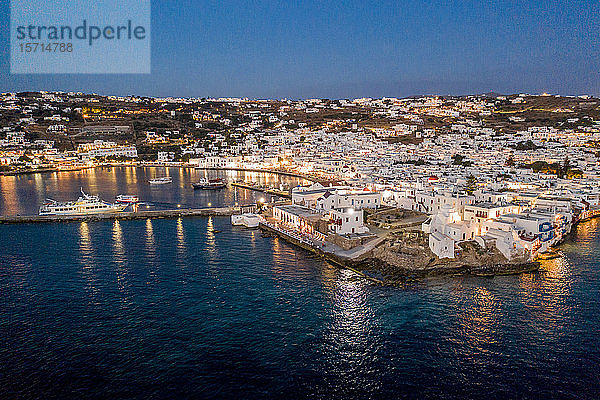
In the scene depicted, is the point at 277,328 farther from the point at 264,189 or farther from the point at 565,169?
the point at 565,169

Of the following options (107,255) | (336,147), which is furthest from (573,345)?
(336,147)

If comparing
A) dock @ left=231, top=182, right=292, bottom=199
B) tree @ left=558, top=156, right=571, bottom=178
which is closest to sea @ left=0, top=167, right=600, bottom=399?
dock @ left=231, top=182, right=292, bottom=199

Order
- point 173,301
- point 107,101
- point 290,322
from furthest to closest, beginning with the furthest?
point 107,101 < point 173,301 < point 290,322

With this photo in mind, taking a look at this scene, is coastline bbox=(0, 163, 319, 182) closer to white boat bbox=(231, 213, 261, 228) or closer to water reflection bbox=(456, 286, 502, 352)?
white boat bbox=(231, 213, 261, 228)

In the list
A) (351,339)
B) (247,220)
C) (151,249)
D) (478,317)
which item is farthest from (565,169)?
(151,249)

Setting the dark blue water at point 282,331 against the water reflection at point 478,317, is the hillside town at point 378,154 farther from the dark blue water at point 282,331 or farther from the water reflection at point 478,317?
the dark blue water at point 282,331

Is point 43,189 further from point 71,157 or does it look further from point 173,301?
point 173,301
